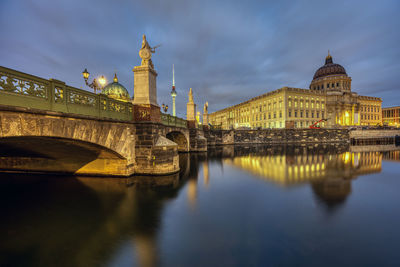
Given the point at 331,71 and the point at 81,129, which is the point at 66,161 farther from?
the point at 331,71

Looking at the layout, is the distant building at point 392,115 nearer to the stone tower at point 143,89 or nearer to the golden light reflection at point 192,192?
the golden light reflection at point 192,192

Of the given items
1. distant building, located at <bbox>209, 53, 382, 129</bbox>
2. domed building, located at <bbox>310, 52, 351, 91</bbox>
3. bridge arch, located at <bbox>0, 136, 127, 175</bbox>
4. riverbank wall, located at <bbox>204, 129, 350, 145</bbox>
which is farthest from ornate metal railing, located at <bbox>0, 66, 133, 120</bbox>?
domed building, located at <bbox>310, 52, 351, 91</bbox>

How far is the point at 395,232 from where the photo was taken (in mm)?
5176

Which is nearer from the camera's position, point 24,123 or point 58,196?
point 24,123

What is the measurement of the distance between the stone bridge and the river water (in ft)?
4.44

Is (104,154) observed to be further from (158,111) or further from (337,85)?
(337,85)

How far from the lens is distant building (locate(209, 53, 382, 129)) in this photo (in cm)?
6812

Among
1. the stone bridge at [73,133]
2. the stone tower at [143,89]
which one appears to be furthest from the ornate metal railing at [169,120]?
the stone tower at [143,89]

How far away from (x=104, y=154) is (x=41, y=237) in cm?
565

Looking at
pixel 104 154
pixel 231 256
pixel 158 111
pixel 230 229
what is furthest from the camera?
pixel 158 111

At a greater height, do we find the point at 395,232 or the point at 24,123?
the point at 24,123

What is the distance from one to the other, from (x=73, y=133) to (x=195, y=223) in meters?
5.96

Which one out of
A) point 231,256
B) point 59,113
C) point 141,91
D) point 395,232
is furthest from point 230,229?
point 141,91

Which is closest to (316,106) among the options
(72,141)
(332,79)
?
(332,79)
